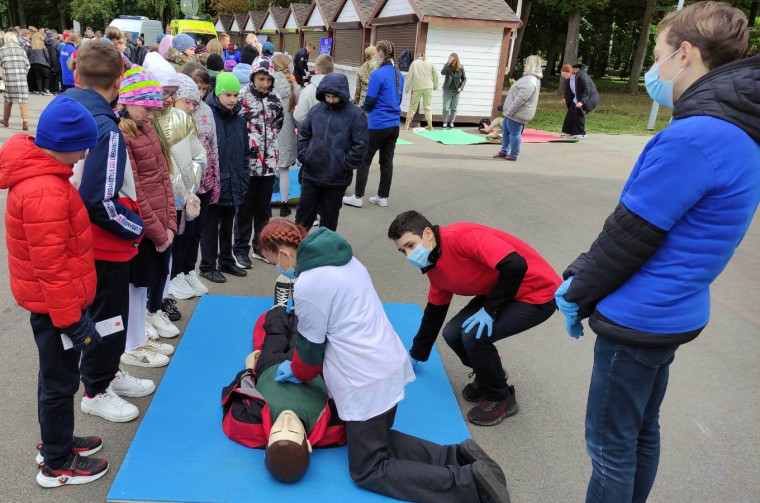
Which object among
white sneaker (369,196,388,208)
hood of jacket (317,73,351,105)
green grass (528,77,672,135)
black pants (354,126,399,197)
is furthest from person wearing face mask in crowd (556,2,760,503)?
green grass (528,77,672,135)

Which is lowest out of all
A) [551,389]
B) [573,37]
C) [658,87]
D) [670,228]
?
[551,389]

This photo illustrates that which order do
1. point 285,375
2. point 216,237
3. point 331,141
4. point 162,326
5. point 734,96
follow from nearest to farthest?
point 734,96 < point 285,375 < point 162,326 < point 216,237 < point 331,141

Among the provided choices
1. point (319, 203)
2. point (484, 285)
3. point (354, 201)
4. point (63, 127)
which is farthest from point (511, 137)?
point (63, 127)

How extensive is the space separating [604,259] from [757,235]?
692cm

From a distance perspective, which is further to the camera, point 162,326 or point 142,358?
point 162,326

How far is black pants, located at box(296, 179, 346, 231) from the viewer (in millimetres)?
5969

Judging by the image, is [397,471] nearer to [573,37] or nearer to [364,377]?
[364,377]

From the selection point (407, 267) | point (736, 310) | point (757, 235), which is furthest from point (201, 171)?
point (757, 235)

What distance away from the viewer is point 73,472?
9.33ft

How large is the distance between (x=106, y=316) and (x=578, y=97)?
12887 millimetres

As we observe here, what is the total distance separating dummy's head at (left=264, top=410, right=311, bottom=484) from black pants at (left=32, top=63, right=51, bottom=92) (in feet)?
61.9

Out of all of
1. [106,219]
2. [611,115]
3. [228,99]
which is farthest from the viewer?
[611,115]

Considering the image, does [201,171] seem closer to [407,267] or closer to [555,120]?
[407,267]

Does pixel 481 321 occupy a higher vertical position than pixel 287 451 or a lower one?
higher
